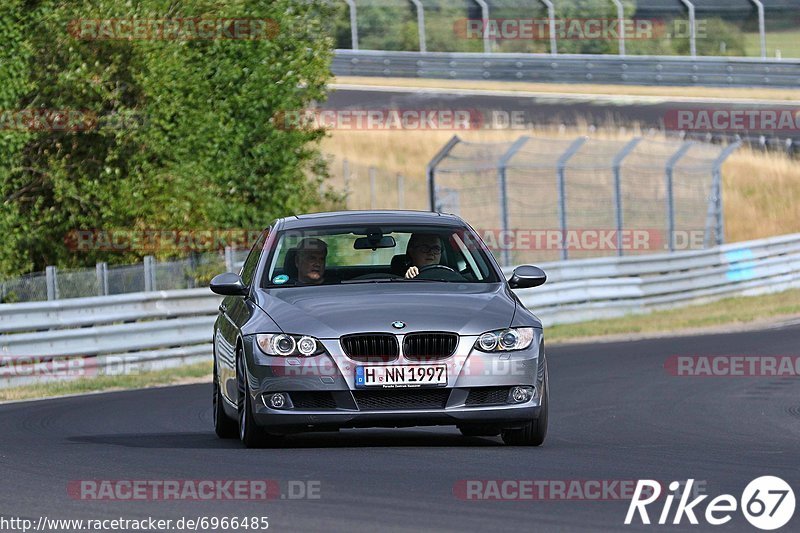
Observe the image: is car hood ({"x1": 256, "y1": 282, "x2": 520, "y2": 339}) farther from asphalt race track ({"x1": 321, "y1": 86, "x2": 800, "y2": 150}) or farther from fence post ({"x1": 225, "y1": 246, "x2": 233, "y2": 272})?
asphalt race track ({"x1": 321, "y1": 86, "x2": 800, "y2": 150})

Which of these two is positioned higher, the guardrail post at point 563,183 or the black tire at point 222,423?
the black tire at point 222,423

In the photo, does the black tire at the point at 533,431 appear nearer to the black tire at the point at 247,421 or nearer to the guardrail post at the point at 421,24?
the black tire at the point at 247,421

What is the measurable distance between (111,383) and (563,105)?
31.1 m

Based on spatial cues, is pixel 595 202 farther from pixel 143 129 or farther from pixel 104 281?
pixel 104 281

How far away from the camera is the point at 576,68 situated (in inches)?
1892

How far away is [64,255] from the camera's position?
1005 inches

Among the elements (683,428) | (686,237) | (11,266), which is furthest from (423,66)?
(683,428)

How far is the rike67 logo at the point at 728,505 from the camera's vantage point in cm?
720

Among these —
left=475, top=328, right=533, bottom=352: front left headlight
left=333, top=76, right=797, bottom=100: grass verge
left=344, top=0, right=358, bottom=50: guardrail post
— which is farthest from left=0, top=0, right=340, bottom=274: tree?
left=333, top=76, right=797, bottom=100: grass verge

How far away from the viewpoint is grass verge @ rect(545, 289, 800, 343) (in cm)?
2441

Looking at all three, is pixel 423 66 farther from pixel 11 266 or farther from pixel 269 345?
pixel 269 345

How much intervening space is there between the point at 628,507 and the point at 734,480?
3.54ft

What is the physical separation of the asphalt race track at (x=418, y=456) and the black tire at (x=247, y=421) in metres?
0.13

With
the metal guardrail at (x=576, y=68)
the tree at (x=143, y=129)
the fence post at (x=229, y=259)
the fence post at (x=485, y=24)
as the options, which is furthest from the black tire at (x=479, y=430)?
the metal guardrail at (x=576, y=68)
